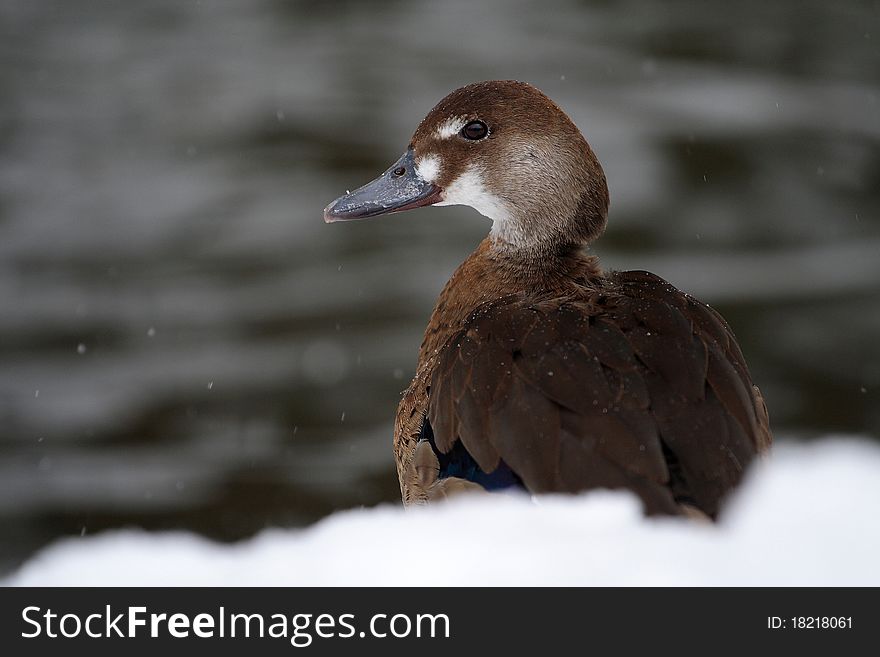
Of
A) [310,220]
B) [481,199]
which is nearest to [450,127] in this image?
[481,199]

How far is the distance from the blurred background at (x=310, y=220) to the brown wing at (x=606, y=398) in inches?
123

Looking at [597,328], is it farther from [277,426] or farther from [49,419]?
[49,419]

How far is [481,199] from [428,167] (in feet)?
0.66

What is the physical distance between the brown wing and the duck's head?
47 centimetres

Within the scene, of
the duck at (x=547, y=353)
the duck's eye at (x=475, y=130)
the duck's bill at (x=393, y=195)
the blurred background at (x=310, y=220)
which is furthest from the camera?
the blurred background at (x=310, y=220)

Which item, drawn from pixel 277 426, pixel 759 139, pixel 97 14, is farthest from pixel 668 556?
pixel 97 14

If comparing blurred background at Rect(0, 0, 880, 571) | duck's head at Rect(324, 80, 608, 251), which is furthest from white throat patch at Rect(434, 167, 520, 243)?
blurred background at Rect(0, 0, 880, 571)

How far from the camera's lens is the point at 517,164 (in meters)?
3.74

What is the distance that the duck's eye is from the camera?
12.4ft

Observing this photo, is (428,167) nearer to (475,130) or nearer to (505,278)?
(475,130)

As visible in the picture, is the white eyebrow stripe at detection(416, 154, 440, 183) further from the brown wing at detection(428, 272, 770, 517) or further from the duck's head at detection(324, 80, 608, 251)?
the brown wing at detection(428, 272, 770, 517)

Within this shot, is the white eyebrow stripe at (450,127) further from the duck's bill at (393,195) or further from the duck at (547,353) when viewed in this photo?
the duck's bill at (393,195)

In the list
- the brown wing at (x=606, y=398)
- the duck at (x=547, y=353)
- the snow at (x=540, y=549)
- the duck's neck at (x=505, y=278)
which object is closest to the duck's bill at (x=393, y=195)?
the duck at (x=547, y=353)

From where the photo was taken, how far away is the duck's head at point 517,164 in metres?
3.71
